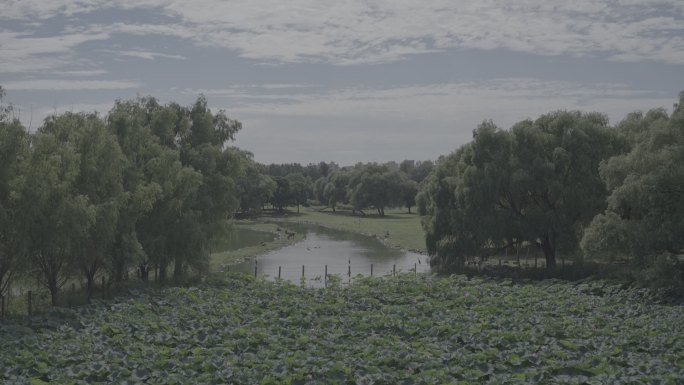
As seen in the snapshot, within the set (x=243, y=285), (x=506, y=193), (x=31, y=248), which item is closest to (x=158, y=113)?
(x=243, y=285)

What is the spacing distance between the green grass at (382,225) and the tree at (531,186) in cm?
2050

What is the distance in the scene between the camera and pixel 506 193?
41.2m

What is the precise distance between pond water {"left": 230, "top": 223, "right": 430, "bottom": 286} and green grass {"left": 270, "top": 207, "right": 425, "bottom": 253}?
6.79ft

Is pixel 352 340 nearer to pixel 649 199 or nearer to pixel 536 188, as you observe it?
pixel 649 199

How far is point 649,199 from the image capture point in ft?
95.0

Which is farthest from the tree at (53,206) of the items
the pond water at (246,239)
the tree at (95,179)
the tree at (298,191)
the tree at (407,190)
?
the tree at (298,191)

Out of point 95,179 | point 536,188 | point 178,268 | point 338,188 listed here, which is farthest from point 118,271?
point 338,188

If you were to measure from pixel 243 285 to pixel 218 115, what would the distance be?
13889mm

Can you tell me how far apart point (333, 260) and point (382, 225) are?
37914 millimetres

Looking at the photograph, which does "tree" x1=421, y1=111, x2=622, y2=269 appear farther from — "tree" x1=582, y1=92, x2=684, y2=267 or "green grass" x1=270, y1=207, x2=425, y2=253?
"green grass" x1=270, y1=207, x2=425, y2=253

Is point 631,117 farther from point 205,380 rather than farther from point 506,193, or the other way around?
point 205,380

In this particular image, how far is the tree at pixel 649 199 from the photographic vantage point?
94.7 feet

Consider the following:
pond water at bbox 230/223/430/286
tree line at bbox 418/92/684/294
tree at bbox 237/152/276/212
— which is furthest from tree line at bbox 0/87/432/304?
tree at bbox 237/152/276/212

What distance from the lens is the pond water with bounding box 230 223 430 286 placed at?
47844 millimetres
